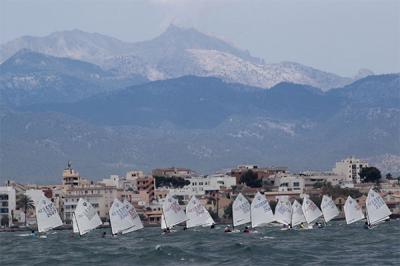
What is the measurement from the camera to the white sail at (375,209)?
10206 cm

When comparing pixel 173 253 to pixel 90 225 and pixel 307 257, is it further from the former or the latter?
pixel 90 225

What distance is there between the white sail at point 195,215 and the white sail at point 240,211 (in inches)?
140

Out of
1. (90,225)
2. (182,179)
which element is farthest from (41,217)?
(182,179)

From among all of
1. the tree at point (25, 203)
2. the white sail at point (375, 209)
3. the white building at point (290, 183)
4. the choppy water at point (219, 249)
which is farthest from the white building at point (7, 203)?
the white sail at point (375, 209)

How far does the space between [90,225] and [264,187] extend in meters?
75.0

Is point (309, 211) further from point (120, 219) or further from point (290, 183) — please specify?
point (290, 183)

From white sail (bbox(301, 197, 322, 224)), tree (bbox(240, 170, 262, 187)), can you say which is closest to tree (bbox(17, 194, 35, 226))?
tree (bbox(240, 170, 262, 187))

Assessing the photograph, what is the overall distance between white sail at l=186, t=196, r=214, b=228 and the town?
34151 mm

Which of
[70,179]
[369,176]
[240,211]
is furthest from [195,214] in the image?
[369,176]

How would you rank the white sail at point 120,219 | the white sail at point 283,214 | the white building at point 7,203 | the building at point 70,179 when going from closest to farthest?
the white sail at point 120,219 < the white sail at point 283,214 < the white building at point 7,203 < the building at point 70,179

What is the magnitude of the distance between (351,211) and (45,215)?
24.0 m

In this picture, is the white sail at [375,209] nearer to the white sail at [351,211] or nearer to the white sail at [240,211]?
the white sail at [351,211]

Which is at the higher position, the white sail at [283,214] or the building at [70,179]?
the building at [70,179]

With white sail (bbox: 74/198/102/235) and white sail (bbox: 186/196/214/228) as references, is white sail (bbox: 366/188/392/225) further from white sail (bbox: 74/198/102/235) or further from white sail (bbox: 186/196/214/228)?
white sail (bbox: 74/198/102/235)
